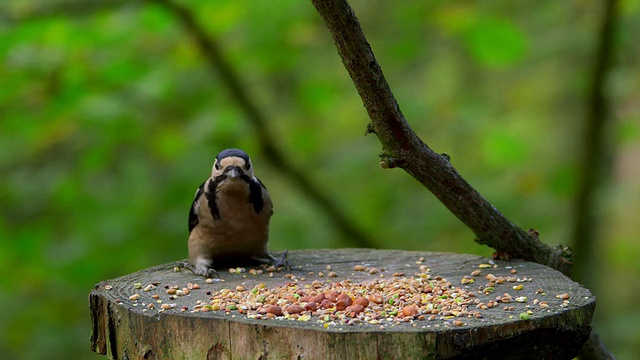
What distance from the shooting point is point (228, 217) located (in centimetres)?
317

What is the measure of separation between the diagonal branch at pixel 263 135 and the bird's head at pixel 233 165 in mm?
2460

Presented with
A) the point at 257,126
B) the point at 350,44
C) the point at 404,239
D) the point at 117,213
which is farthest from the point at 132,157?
the point at 350,44

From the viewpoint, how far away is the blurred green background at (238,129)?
17.0ft

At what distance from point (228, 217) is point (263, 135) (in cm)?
266

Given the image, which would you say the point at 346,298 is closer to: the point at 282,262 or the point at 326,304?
the point at 326,304

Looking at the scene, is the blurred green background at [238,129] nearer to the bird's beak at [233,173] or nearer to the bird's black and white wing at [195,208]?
the bird's black and white wing at [195,208]

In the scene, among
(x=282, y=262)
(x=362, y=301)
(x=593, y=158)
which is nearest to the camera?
(x=362, y=301)

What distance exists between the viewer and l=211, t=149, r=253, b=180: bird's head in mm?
3047

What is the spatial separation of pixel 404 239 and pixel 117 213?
2.17 m

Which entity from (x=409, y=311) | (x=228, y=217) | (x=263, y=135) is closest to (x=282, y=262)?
(x=228, y=217)

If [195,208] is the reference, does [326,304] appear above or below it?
below

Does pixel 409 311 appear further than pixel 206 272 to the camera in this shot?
No

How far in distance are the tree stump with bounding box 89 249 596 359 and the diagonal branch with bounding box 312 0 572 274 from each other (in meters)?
0.11

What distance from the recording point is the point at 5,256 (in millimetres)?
5832
